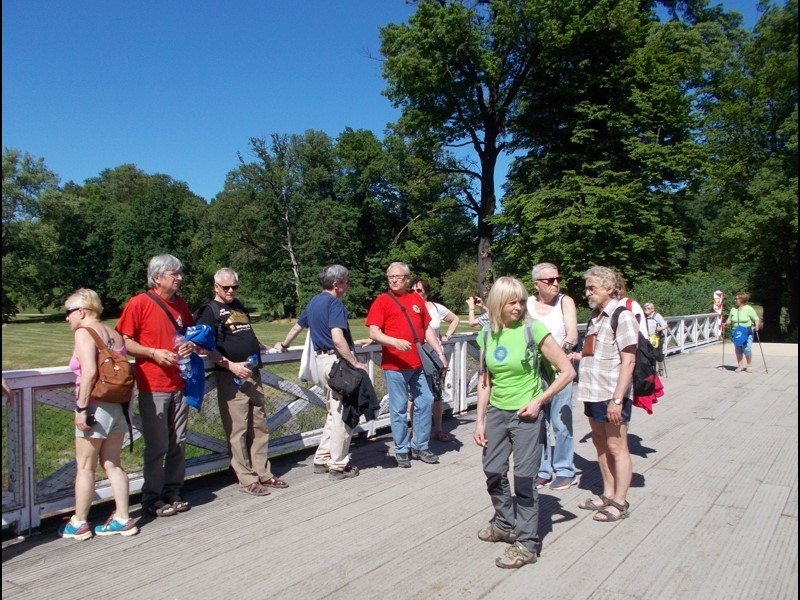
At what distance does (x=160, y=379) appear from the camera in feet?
14.1

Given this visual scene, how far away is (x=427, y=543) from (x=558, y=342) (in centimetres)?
185

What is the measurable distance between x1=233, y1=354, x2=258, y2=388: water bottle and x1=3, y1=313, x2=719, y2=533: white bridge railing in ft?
1.91

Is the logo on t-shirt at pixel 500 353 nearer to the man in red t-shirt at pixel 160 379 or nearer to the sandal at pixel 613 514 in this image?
the sandal at pixel 613 514

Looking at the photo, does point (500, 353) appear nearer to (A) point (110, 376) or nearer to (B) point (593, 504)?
(B) point (593, 504)

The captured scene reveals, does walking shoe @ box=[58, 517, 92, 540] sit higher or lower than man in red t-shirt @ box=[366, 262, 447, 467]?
lower

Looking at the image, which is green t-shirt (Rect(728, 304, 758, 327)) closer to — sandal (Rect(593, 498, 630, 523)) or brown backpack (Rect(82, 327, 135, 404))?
sandal (Rect(593, 498, 630, 523))

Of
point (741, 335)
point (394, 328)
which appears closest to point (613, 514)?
point (394, 328)

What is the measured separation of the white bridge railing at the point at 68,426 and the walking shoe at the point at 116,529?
1.38 feet

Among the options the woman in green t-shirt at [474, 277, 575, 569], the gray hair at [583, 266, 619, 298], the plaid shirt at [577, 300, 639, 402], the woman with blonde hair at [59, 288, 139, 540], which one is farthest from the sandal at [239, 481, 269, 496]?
the gray hair at [583, 266, 619, 298]

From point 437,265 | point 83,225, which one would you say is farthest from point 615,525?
point 83,225

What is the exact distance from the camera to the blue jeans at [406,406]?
5.66 m

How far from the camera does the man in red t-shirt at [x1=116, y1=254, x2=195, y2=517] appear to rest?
4.25 m

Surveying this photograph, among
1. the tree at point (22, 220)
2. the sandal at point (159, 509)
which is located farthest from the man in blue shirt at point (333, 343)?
the tree at point (22, 220)

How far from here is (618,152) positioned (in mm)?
25922
